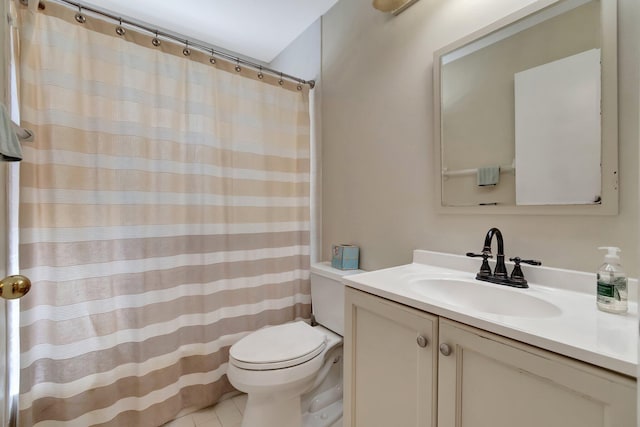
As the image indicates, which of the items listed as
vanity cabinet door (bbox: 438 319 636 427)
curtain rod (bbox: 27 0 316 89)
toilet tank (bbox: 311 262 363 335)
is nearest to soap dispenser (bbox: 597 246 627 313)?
vanity cabinet door (bbox: 438 319 636 427)

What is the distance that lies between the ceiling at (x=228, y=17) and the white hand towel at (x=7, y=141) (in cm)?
150

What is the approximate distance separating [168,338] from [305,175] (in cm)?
124

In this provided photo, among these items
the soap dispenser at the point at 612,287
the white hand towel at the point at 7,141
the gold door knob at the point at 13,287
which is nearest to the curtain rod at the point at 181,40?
the white hand towel at the point at 7,141

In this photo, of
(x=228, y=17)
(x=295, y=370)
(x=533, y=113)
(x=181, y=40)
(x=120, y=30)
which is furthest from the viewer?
(x=228, y=17)

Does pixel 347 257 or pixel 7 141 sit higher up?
pixel 7 141

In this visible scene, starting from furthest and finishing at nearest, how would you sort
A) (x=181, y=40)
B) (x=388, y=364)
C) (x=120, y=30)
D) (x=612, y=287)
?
(x=181, y=40) < (x=120, y=30) < (x=388, y=364) < (x=612, y=287)

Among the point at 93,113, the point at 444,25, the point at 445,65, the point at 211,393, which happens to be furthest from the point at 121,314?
the point at 444,25

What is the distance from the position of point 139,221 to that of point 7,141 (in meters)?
0.70

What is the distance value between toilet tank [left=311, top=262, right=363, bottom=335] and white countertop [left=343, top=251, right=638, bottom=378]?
0.46 meters

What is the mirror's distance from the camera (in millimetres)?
839

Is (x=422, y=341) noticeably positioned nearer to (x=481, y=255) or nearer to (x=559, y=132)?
(x=481, y=255)

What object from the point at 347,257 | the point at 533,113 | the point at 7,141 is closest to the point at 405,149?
the point at 533,113

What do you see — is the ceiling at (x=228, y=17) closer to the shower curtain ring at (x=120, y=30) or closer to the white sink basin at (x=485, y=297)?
the shower curtain ring at (x=120, y=30)

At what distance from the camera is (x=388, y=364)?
863mm
